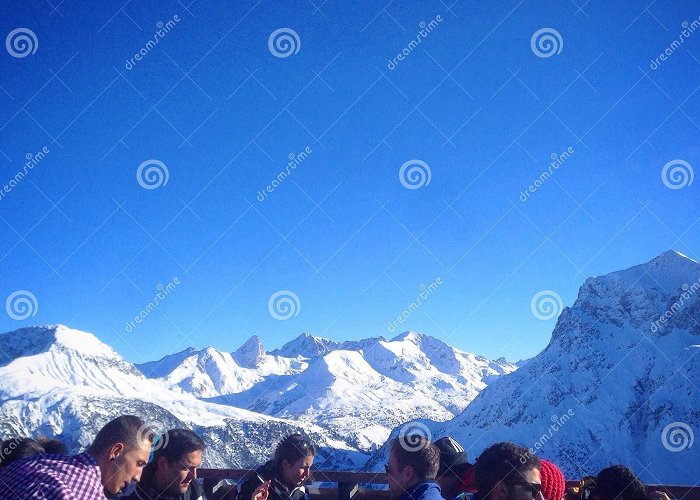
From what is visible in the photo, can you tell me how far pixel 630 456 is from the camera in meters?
167

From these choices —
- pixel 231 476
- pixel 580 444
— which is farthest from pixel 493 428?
pixel 231 476

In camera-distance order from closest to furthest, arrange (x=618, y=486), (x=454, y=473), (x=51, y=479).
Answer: (x=51, y=479) < (x=618, y=486) < (x=454, y=473)

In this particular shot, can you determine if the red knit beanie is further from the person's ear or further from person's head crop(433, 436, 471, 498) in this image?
the person's ear

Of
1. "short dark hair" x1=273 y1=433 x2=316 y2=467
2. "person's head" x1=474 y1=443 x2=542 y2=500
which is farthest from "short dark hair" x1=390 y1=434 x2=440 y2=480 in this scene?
"short dark hair" x1=273 y1=433 x2=316 y2=467

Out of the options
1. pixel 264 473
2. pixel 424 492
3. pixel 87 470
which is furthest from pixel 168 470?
pixel 424 492

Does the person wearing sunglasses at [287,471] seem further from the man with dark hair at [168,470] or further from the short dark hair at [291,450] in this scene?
the man with dark hair at [168,470]

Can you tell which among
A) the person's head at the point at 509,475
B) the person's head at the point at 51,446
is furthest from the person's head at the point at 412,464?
the person's head at the point at 51,446

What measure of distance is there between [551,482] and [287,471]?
101 inches

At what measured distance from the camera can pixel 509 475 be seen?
3.38 metres

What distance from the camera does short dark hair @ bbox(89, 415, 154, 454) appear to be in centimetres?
356

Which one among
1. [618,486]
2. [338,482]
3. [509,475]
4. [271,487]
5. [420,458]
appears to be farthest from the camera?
[338,482]

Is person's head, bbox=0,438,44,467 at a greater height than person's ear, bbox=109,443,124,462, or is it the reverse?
person's ear, bbox=109,443,124,462

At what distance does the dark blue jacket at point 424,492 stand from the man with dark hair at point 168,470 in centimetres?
196

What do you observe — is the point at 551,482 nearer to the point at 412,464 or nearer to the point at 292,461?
the point at 412,464
